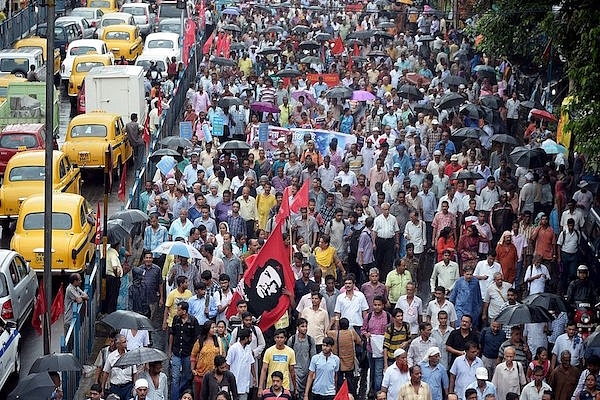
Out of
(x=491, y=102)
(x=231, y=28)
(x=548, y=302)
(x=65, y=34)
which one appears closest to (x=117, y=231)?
(x=548, y=302)

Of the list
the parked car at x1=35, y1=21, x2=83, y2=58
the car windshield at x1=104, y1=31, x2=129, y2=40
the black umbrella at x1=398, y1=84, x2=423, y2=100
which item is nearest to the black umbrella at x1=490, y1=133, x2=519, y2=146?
the black umbrella at x1=398, y1=84, x2=423, y2=100

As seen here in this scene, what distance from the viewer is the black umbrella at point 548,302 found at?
62.9 feet

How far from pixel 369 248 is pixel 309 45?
66.8 feet

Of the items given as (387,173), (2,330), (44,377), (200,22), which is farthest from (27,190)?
(200,22)

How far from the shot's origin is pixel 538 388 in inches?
687

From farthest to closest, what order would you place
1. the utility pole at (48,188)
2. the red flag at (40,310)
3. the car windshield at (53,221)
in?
the car windshield at (53,221), the utility pole at (48,188), the red flag at (40,310)

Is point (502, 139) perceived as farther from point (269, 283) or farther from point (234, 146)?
point (269, 283)

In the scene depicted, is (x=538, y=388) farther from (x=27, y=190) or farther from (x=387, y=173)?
(x=27, y=190)

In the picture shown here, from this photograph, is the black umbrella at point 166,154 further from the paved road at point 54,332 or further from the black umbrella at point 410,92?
the black umbrella at point 410,92

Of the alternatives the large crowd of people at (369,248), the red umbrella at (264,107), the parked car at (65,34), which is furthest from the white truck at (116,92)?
the parked car at (65,34)

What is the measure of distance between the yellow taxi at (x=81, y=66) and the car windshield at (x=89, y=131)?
28.9 feet

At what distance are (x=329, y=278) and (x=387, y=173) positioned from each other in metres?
6.44

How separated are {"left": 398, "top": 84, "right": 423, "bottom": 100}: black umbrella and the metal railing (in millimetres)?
19894

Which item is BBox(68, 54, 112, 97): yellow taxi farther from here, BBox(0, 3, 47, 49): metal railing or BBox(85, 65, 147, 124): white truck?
BBox(0, 3, 47, 49): metal railing
